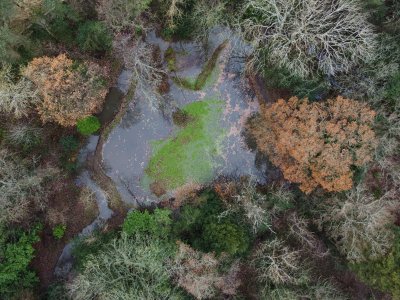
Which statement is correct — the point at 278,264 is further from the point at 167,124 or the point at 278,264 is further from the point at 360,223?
the point at 167,124

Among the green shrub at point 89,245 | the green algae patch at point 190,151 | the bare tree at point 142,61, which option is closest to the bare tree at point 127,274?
the green shrub at point 89,245

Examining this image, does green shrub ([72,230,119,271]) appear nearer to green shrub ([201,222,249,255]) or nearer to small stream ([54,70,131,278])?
small stream ([54,70,131,278])

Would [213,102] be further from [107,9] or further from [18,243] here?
[18,243]

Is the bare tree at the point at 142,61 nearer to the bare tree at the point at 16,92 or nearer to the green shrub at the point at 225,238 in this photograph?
the bare tree at the point at 16,92

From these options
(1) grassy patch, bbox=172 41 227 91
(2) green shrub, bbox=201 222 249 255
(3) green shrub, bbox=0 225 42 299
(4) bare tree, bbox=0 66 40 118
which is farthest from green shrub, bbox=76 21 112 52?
(2) green shrub, bbox=201 222 249 255

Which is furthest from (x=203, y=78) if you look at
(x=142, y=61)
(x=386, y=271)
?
(x=386, y=271)

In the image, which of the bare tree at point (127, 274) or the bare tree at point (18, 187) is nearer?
the bare tree at point (127, 274)

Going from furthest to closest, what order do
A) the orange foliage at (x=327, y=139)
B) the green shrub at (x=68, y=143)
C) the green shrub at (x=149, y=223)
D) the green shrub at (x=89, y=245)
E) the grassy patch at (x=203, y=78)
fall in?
the grassy patch at (x=203, y=78), the green shrub at (x=68, y=143), the green shrub at (x=149, y=223), the green shrub at (x=89, y=245), the orange foliage at (x=327, y=139)
